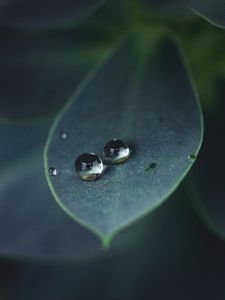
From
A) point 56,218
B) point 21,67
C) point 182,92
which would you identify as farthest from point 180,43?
point 56,218

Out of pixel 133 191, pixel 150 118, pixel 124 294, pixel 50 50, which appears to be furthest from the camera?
pixel 50 50

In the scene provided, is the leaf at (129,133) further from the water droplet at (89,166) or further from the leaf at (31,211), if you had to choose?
the leaf at (31,211)

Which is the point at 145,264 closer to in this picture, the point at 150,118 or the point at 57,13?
the point at 150,118

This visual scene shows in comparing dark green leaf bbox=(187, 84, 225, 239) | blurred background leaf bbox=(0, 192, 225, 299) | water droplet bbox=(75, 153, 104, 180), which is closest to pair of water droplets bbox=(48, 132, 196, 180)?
water droplet bbox=(75, 153, 104, 180)

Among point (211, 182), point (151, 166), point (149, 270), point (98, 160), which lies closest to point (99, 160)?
point (98, 160)

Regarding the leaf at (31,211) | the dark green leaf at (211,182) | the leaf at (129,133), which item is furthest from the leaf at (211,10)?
the leaf at (31,211)

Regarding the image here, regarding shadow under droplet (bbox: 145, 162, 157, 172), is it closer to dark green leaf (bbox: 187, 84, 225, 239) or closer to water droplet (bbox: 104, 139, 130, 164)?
water droplet (bbox: 104, 139, 130, 164)
